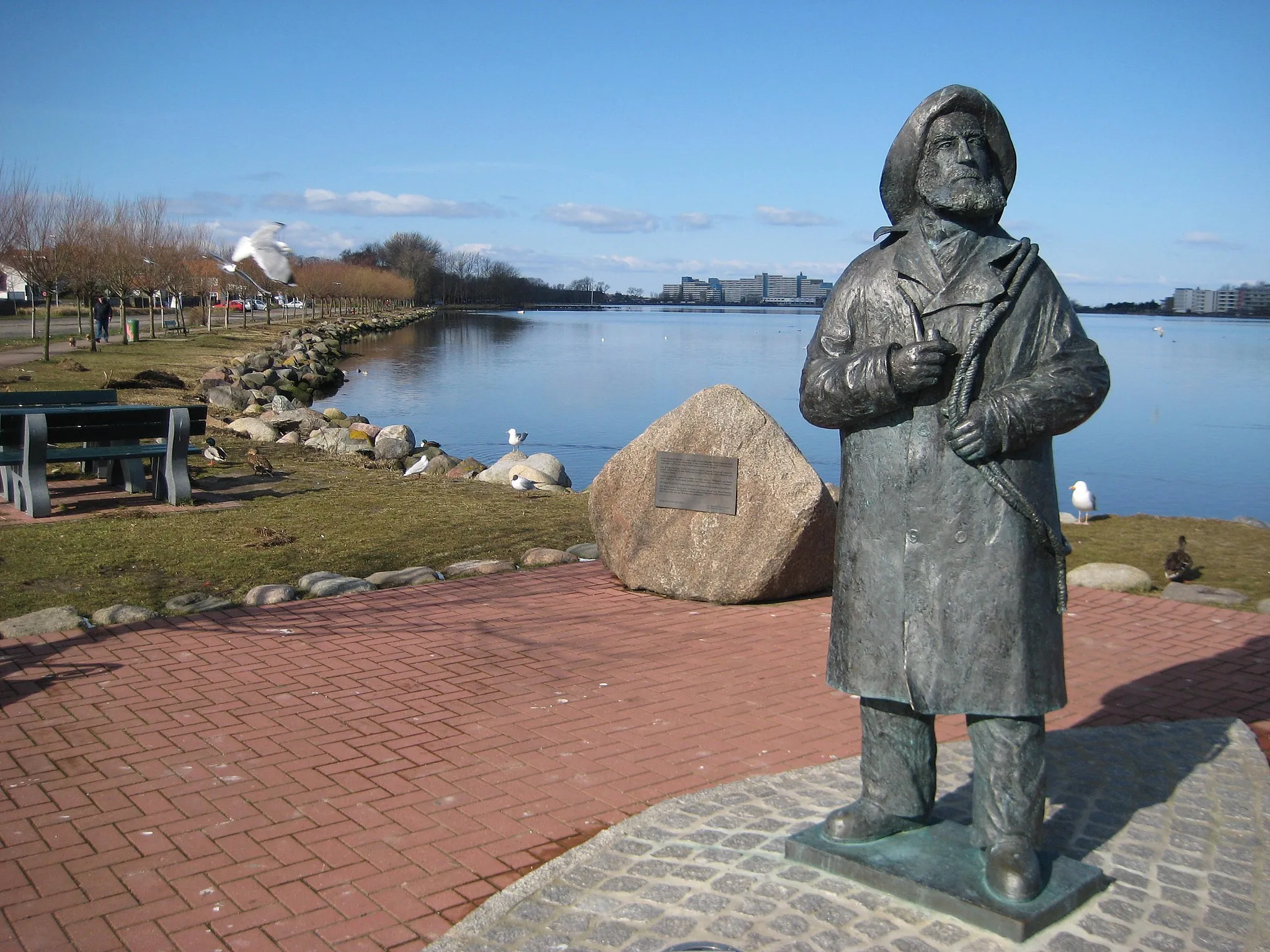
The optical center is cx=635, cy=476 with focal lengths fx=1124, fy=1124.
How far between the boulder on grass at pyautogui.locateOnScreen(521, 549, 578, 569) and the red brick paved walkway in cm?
74

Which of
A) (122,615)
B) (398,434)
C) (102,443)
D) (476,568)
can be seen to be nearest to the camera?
(122,615)

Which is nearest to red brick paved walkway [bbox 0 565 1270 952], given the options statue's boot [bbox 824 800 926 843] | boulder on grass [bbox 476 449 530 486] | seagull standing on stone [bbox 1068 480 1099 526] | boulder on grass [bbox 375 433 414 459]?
statue's boot [bbox 824 800 926 843]

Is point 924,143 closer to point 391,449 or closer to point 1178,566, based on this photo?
point 1178,566

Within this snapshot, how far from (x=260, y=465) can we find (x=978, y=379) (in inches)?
419

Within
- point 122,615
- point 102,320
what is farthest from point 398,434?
point 102,320

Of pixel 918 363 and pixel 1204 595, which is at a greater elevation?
pixel 918 363

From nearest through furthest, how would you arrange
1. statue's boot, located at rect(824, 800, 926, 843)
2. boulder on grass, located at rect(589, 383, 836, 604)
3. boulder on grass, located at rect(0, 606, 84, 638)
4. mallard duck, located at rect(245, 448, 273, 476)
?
statue's boot, located at rect(824, 800, 926, 843) < boulder on grass, located at rect(0, 606, 84, 638) < boulder on grass, located at rect(589, 383, 836, 604) < mallard duck, located at rect(245, 448, 273, 476)

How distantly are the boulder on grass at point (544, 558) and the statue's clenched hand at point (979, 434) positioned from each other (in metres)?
5.69

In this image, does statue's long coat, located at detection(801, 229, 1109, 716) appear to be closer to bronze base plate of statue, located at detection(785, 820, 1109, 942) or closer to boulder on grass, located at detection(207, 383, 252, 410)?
bronze base plate of statue, located at detection(785, 820, 1109, 942)

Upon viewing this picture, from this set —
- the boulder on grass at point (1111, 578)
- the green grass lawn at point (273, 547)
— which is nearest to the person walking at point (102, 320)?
the green grass lawn at point (273, 547)

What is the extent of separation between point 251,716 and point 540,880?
2.22 m

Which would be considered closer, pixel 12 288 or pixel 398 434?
pixel 398 434

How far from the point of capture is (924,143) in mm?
3436

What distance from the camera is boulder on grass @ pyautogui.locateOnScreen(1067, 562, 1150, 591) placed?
8.18 meters
